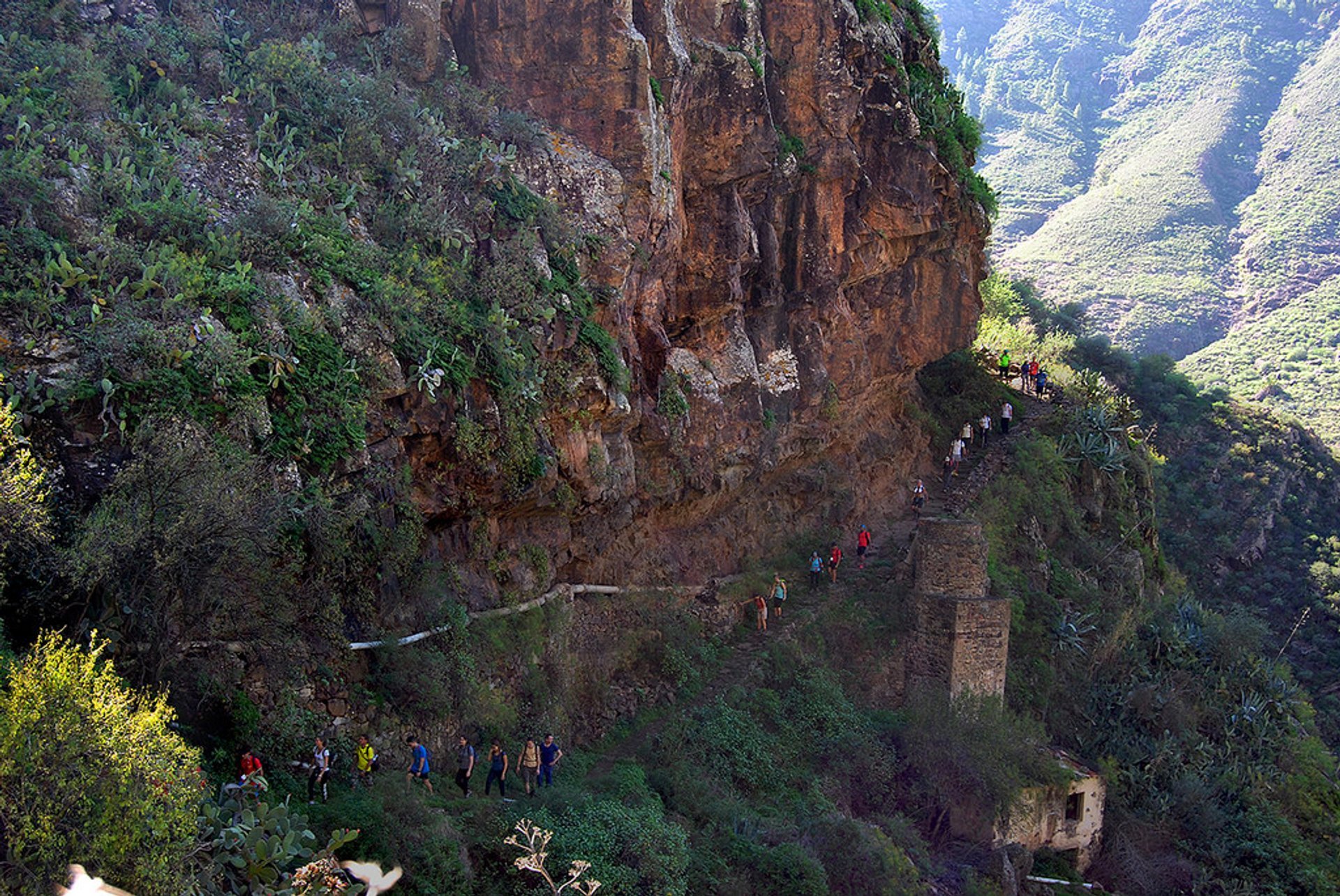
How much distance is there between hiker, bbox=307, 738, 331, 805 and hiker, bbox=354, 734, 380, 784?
47 cm

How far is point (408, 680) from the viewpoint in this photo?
45.6 ft

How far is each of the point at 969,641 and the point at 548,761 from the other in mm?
9060

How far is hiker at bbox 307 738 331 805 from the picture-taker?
12.1 meters

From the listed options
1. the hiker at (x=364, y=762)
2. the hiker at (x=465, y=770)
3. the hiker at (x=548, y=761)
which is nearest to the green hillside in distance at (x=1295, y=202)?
the hiker at (x=548, y=761)

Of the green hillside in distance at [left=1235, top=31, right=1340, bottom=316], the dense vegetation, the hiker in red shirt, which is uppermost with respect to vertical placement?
the green hillside in distance at [left=1235, top=31, right=1340, bottom=316]

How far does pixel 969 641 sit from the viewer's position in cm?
2103

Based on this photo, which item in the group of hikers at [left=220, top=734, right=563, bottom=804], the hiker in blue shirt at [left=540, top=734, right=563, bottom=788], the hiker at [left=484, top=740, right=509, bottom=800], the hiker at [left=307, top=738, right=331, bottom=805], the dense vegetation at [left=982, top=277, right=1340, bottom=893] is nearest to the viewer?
the group of hikers at [left=220, top=734, right=563, bottom=804]

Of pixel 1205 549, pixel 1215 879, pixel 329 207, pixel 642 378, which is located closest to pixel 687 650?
pixel 642 378

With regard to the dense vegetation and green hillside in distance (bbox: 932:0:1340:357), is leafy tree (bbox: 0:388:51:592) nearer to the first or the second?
the dense vegetation

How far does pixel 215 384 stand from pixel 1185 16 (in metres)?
87.3

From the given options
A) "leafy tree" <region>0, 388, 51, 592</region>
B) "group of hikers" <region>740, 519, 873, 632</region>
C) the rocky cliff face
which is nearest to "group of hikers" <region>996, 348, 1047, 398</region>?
the rocky cliff face

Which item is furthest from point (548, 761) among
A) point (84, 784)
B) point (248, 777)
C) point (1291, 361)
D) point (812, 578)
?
point (1291, 361)

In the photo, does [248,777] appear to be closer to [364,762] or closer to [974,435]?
[364,762]

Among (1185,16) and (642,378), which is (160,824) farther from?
(1185,16)
